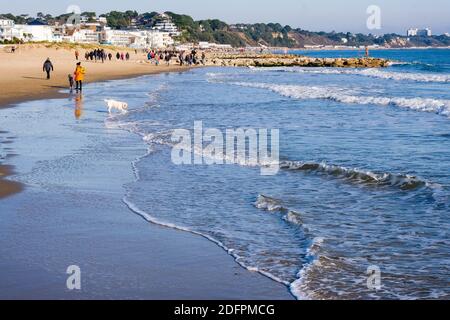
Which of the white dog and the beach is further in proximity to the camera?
the white dog

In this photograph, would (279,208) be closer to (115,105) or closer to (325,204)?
(325,204)

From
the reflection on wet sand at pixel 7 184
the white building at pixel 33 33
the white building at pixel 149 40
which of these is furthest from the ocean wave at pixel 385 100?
the white building at pixel 149 40

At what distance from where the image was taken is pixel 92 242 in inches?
278

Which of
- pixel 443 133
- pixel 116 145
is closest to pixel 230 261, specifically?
pixel 116 145

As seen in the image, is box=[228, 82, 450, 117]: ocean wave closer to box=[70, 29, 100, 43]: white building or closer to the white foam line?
the white foam line

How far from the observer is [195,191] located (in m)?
9.88

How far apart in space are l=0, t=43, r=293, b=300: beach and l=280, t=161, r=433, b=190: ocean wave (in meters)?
2.93

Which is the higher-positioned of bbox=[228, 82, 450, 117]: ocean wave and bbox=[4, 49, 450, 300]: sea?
bbox=[228, 82, 450, 117]: ocean wave

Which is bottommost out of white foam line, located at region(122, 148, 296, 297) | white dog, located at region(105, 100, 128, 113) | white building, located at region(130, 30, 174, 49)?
white foam line, located at region(122, 148, 296, 297)

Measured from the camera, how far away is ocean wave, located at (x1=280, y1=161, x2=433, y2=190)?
32.6 feet

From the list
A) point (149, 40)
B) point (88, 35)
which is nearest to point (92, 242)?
point (88, 35)

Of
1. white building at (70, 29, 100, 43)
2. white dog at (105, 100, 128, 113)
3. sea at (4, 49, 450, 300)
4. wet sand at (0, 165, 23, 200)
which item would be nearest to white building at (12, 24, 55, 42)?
white building at (70, 29, 100, 43)
